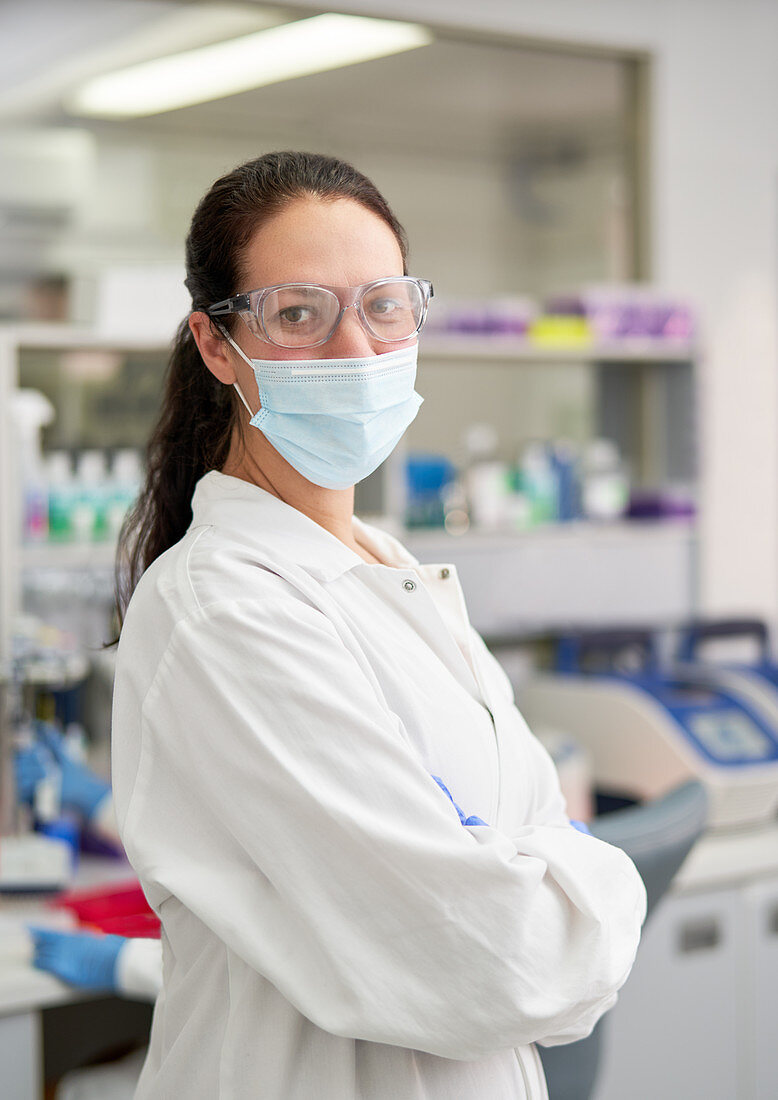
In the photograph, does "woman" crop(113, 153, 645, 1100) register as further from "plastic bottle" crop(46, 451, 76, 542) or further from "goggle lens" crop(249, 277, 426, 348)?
"plastic bottle" crop(46, 451, 76, 542)

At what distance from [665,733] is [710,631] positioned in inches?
29.1

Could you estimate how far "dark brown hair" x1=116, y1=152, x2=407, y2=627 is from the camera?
3.61 ft

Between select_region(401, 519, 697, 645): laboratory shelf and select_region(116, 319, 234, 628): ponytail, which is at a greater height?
select_region(116, 319, 234, 628): ponytail

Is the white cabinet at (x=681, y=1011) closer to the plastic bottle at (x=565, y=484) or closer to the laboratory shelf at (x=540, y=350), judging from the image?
the plastic bottle at (x=565, y=484)

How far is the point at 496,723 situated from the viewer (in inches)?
46.2

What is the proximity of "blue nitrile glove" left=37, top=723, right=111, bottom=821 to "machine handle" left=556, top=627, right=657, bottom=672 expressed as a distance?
→ 1.22 m

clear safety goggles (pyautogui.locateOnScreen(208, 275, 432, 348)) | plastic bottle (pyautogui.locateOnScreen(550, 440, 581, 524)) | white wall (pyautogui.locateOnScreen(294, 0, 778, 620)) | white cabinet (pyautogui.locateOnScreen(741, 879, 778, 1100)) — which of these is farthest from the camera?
white wall (pyautogui.locateOnScreen(294, 0, 778, 620))

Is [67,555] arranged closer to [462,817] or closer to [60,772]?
[60,772]

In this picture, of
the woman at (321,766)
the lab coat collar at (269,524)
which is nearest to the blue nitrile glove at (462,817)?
the woman at (321,766)

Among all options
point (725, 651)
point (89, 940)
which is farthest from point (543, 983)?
point (725, 651)

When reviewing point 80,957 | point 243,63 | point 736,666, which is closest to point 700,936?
point 736,666

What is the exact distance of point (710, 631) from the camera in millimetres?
3145

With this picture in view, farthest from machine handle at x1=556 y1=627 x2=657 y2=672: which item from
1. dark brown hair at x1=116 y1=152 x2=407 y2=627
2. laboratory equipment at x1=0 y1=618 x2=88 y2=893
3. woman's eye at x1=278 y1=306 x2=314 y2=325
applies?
woman's eye at x1=278 y1=306 x2=314 y2=325

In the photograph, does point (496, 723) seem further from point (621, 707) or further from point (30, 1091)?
point (621, 707)
